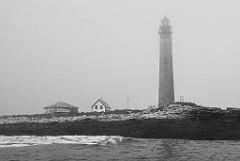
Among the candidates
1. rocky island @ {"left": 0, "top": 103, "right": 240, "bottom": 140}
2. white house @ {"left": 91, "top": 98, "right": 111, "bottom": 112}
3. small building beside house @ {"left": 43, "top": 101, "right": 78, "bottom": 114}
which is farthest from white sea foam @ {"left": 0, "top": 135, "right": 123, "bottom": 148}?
small building beside house @ {"left": 43, "top": 101, "right": 78, "bottom": 114}

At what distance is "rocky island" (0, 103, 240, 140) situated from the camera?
27719 mm

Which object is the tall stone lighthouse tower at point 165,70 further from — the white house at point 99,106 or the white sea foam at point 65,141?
the white sea foam at point 65,141

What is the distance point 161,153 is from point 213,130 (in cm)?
1348

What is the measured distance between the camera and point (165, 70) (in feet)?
141

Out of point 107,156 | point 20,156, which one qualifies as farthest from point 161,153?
point 20,156

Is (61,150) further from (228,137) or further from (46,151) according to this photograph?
(228,137)

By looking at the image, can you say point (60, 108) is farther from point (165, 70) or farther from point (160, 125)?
point (160, 125)

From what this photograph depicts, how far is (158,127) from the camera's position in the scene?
28016 mm

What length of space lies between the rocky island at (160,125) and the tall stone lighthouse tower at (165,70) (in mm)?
10076

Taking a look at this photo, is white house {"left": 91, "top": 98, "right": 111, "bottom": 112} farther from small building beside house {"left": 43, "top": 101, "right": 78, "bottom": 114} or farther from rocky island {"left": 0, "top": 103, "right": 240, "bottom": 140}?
rocky island {"left": 0, "top": 103, "right": 240, "bottom": 140}

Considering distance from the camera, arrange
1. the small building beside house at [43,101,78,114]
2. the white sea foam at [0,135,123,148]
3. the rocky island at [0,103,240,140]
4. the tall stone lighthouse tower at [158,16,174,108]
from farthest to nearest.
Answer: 1. the small building beside house at [43,101,78,114]
2. the tall stone lighthouse tower at [158,16,174,108]
3. the rocky island at [0,103,240,140]
4. the white sea foam at [0,135,123,148]

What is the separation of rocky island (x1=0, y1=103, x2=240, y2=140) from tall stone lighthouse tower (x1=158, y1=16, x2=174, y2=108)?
10.1m

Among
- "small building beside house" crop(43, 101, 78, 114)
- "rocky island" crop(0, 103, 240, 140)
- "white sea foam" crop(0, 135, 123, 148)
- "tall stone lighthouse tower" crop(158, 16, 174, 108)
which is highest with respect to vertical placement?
"tall stone lighthouse tower" crop(158, 16, 174, 108)

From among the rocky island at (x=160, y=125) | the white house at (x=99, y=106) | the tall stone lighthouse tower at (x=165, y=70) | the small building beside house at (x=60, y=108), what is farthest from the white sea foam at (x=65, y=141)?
the small building beside house at (x=60, y=108)
